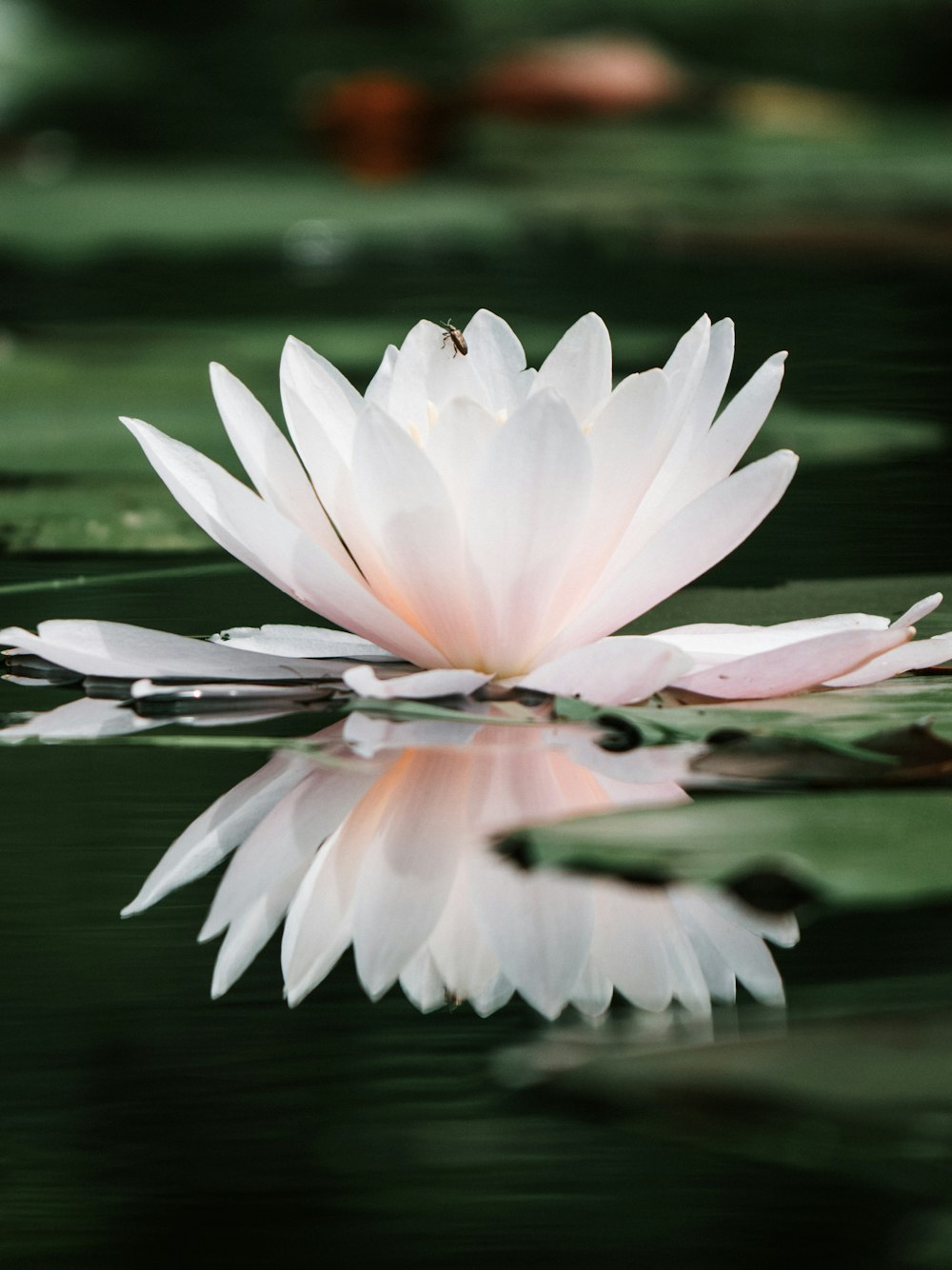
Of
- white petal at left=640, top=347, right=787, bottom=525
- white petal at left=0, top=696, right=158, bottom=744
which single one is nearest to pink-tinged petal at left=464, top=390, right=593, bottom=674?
white petal at left=640, top=347, right=787, bottom=525

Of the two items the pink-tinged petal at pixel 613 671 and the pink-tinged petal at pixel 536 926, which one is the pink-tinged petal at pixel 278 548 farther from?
the pink-tinged petal at pixel 536 926

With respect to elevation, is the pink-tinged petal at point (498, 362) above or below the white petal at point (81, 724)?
above

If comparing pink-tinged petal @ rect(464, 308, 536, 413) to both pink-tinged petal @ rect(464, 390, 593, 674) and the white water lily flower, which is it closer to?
the white water lily flower

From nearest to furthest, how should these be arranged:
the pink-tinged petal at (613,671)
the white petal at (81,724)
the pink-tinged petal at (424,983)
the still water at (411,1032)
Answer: the still water at (411,1032) → the pink-tinged petal at (424,983) → the pink-tinged petal at (613,671) → the white petal at (81,724)

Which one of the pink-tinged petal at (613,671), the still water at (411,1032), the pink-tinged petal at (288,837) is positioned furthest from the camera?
the pink-tinged petal at (613,671)

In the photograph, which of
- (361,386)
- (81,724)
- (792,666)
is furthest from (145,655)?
(361,386)

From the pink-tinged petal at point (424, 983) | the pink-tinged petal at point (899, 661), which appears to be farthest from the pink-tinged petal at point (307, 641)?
the pink-tinged petal at point (424, 983)

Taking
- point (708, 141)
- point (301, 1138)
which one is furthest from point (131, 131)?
point (301, 1138)

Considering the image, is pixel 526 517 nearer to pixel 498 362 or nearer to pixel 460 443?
pixel 460 443
